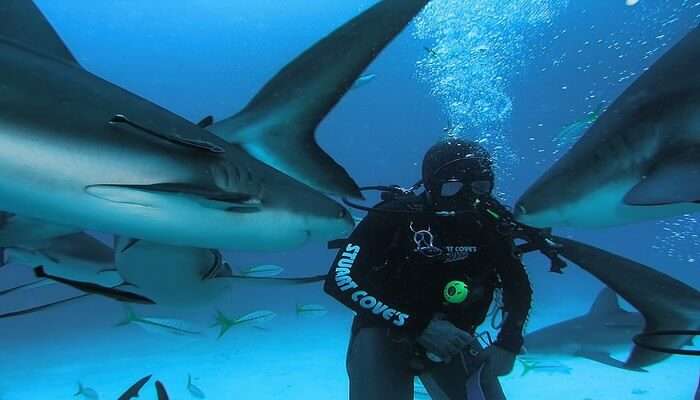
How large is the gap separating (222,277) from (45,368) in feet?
47.1

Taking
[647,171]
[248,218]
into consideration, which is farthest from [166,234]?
[647,171]

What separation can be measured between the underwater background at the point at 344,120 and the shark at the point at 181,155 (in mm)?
463

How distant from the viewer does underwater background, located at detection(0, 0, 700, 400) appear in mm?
10867

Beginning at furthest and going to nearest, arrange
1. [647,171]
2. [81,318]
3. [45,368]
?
1. [81,318]
2. [45,368]
3. [647,171]

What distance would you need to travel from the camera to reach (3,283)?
18172mm

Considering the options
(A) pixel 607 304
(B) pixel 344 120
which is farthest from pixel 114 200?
(B) pixel 344 120

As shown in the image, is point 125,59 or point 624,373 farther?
point 125,59

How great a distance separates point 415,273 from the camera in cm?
339

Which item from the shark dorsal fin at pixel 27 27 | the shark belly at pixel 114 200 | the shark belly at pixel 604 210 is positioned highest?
the shark dorsal fin at pixel 27 27

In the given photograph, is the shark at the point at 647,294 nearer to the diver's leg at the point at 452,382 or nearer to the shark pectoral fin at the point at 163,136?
the diver's leg at the point at 452,382

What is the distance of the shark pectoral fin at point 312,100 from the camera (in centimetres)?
176

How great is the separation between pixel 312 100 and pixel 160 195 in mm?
689

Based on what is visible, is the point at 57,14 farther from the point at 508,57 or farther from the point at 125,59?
the point at 508,57

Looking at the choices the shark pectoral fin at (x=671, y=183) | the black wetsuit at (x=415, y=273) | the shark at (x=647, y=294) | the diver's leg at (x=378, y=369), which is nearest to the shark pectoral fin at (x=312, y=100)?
the shark pectoral fin at (x=671, y=183)
